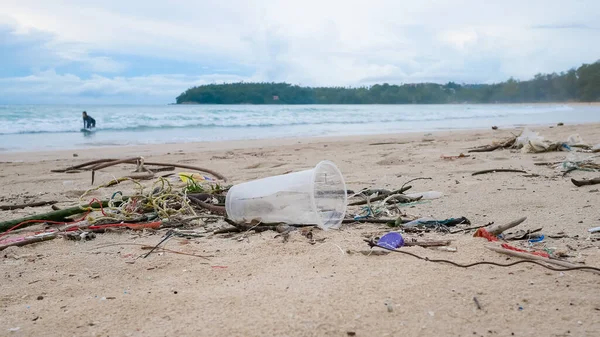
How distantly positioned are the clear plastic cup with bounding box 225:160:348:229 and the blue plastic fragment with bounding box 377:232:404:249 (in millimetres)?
389

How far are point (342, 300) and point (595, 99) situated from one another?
65.8 metres

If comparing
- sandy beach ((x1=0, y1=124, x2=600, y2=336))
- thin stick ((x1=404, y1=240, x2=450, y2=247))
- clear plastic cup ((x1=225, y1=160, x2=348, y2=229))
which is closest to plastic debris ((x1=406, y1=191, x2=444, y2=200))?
sandy beach ((x1=0, y1=124, x2=600, y2=336))

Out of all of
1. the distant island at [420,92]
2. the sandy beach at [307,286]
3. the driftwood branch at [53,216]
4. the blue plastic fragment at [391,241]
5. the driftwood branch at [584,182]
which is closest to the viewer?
the sandy beach at [307,286]

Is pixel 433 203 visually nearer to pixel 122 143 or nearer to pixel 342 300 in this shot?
pixel 342 300

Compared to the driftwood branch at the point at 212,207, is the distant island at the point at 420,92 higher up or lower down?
higher up

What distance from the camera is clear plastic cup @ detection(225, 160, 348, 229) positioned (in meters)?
2.71

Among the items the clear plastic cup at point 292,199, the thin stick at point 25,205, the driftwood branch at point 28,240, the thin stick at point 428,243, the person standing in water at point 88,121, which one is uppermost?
the person standing in water at point 88,121

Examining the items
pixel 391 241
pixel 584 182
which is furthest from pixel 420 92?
pixel 391 241

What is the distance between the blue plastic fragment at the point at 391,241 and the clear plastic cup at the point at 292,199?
389 mm

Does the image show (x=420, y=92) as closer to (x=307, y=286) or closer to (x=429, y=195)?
(x=429, y=195)

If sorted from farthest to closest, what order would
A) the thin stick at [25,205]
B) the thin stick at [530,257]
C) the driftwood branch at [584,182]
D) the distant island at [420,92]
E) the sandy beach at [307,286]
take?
the distant island at [420,92] < the thin stick at [25,205] < the driftwood branch at [584,182] < the thin stick at [530,257] < the sandy beach at [307,286]

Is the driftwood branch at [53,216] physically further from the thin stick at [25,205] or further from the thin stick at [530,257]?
the thin stick at [530,257]

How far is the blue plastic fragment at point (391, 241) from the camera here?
231 centimetres

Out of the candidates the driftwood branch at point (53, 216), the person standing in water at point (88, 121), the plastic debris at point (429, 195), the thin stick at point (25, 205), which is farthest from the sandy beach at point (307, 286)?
the person standing in water at point (88, 121)
